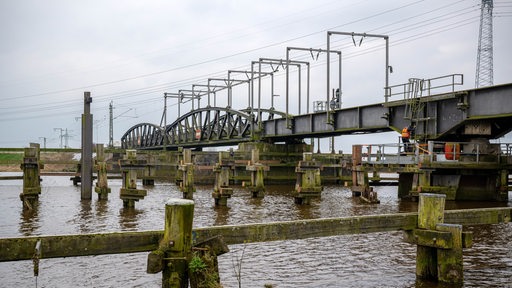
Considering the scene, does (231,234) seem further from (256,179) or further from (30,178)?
(256,179)

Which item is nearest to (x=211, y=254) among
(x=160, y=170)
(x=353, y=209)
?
(x=353, y=209)

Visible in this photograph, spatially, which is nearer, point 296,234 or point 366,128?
point 296,234

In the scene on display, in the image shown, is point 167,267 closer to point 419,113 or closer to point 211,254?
point 211,254

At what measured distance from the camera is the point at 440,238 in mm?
8852

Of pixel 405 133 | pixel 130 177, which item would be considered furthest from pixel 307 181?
pixel 130 177

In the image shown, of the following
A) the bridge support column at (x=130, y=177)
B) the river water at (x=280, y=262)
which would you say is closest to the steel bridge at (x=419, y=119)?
the river water at (x=280, y=262)

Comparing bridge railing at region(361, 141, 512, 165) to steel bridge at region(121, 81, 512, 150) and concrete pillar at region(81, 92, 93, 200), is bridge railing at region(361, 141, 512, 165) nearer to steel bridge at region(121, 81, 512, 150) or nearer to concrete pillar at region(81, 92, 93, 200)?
steel bridge at region(121, 81, 512, 150)

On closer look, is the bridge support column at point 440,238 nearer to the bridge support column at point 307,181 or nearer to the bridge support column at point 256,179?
the bridge support column at point 307,181

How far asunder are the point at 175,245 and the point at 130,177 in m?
15.7

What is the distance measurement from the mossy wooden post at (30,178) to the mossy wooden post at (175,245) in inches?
634

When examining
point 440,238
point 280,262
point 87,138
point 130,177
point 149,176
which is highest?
point 87,138

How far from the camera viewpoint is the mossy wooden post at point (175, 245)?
7086mm

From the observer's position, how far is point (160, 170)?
1935 inches

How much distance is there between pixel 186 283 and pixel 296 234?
1.86 m
